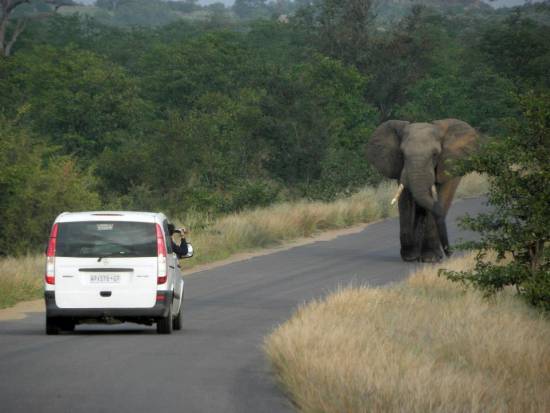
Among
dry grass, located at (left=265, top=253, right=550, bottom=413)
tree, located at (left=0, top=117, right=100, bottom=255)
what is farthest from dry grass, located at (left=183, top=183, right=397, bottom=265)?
dry grass, located at (left=265, top=253, right=550, bottom=413)

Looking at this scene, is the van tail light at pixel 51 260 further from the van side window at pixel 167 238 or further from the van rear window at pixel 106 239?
the van side window at pixel 167 238

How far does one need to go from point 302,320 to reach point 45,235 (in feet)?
55.7

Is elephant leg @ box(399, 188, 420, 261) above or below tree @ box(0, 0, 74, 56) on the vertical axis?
below

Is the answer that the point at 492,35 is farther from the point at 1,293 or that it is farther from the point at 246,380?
the point at 246,380

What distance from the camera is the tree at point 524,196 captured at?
1969 cm

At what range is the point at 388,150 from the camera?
32.4 m

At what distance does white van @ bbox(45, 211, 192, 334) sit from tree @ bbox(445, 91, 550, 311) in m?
4.59

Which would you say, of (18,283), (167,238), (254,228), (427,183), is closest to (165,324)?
(167,238)

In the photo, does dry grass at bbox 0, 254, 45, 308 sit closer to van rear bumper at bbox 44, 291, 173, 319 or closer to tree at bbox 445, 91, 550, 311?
van rear bumper at bbox 44, 291, 173, 319

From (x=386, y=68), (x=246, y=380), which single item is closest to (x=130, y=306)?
(x=246, y=380)

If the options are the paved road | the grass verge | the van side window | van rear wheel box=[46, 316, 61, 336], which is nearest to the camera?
the paved road

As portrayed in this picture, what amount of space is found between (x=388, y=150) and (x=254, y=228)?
435 cm

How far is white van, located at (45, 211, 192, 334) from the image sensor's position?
1778 cm

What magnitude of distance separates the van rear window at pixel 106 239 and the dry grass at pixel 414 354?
2.24m
